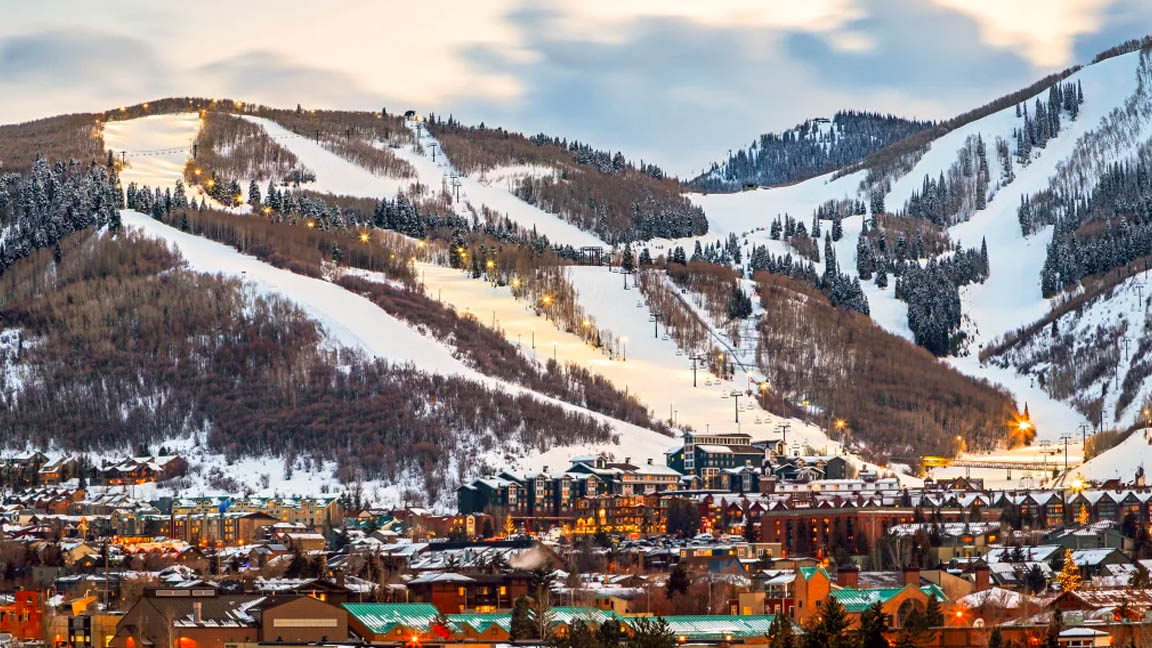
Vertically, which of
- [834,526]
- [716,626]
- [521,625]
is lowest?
[834,526]

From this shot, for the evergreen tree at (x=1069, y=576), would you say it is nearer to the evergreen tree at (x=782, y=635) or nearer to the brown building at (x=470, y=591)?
the evergreen tree at (x=782, y=635)

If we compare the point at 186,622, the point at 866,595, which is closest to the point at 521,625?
the point at 186,622

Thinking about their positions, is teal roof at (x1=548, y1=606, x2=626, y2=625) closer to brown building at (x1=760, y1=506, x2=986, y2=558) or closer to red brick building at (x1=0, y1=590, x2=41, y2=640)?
red brick building at (x1=0, y1=590, x2=41, y2=640)

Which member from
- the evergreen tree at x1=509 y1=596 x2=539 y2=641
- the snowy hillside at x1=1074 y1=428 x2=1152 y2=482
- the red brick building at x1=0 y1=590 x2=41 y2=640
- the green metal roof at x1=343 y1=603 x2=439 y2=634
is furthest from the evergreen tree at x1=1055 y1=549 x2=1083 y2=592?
the snowy hillside at x1=1074 y1=428 x2=1152 y2=482

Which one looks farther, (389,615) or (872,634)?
(389,615)

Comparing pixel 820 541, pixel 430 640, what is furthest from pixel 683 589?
pixel 820 541

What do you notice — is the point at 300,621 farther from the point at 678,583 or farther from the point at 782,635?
the point at 678,583

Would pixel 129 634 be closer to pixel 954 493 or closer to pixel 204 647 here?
pixel 204 647
